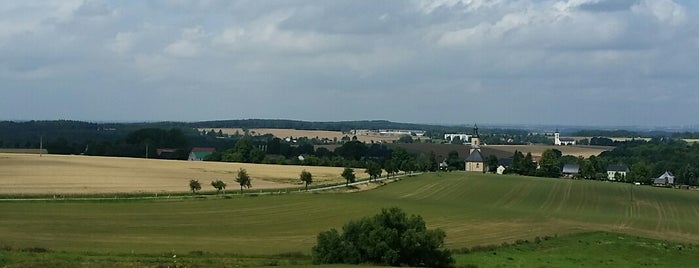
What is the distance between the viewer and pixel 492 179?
10681 centimetres

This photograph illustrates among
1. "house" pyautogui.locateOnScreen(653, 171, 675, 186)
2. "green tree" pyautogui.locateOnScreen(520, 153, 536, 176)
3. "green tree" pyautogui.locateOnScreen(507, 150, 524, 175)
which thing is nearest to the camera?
"house" pyautogui.locateOnScreen(653, 171, 675, 186)

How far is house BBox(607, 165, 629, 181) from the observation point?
137 meters

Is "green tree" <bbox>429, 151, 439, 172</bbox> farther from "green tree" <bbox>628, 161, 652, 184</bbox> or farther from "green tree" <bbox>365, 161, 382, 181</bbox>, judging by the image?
"green tree" <bbox>365, 161, 382, 181</bbox>

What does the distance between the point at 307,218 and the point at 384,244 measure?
22.6 m

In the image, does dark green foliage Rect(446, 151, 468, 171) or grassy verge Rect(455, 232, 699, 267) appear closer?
grassy verge Rect(455, 232, 699, 267)

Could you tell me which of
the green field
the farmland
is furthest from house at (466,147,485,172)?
the farmland

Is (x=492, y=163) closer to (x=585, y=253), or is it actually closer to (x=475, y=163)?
(x=475, y=163)

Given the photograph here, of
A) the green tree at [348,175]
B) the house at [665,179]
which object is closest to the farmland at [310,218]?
the green tree at [348,175]

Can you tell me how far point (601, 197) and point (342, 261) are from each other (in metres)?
59.0

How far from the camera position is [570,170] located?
151375mm

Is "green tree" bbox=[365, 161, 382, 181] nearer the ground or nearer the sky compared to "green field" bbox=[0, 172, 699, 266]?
nearer the sky

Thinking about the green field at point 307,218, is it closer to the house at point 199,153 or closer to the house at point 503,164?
the house at point 503,164

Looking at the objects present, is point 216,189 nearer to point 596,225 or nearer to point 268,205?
point 268,205

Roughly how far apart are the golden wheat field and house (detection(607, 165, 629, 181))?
1859 inches
